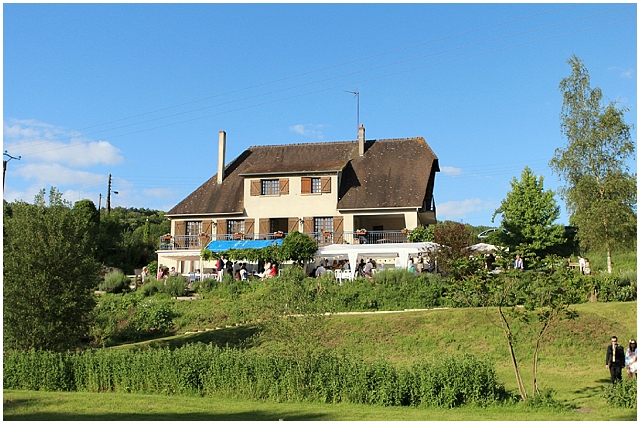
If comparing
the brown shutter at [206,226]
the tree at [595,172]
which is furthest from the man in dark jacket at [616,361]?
the brown shutter at [206,226]

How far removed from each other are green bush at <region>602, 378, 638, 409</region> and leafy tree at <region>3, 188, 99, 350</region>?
15.3 metres

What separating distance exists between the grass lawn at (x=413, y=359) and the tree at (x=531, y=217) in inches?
564

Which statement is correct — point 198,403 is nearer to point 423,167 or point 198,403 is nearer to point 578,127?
point 578,127

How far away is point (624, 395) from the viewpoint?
14.1 m

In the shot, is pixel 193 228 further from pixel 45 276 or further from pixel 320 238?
pixel 45 276

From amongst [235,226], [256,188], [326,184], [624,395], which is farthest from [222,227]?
[624,395]

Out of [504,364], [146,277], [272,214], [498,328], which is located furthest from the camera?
[272,214]

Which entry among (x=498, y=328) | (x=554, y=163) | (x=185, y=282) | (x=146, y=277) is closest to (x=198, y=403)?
(x=498, y=328)

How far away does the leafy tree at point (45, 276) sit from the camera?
65.4ft

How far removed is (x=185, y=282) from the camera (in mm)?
31109

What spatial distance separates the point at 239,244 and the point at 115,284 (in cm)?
709

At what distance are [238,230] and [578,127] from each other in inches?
802

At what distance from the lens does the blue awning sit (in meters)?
35.1

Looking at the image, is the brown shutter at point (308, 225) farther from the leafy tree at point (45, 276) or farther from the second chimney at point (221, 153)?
the leafy tree at point (45, 276)
